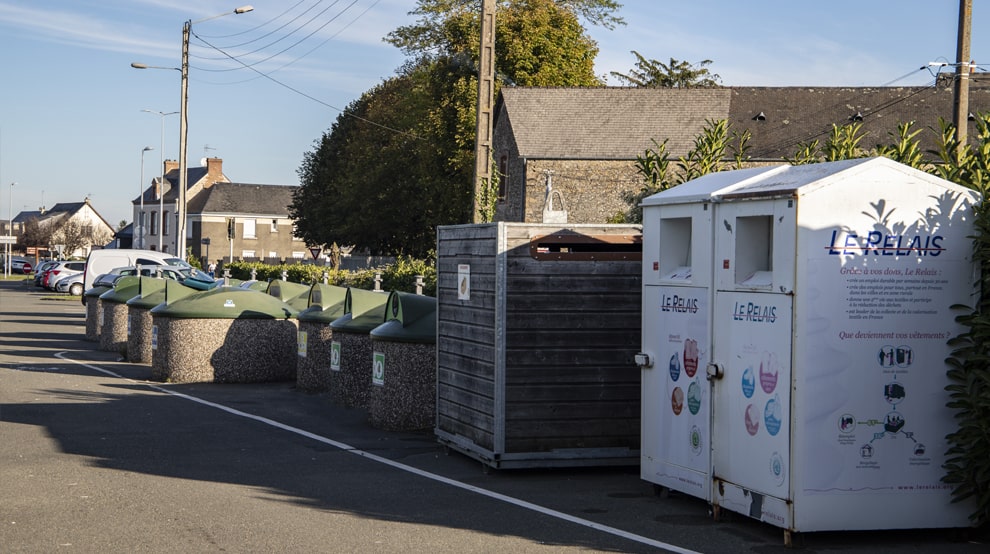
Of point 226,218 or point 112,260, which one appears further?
point 226,218

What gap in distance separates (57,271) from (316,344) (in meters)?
50.3

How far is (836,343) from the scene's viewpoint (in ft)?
23.8

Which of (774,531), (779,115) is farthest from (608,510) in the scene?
(779,115)

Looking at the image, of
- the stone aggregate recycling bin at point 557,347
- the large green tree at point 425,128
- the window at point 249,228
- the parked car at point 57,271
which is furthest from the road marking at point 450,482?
the window at point 249,228

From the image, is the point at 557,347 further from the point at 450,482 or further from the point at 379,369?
the point at 379,369

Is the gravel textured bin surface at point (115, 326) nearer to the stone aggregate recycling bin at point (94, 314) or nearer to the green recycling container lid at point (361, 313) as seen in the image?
the stone aggregate recycling bin at point (94, 314)

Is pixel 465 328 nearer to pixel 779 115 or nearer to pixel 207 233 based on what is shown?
pixel 779 115

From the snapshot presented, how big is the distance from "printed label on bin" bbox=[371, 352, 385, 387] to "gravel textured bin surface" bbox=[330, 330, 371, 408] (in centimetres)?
141

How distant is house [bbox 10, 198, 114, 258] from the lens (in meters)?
108

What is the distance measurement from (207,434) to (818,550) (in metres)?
6.57

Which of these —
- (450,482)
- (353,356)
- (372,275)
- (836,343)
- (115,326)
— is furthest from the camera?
(372,275)

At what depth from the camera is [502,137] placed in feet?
184

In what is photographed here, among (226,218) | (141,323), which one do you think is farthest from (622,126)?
(226,218)

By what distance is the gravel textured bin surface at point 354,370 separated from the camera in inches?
542
